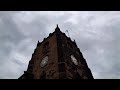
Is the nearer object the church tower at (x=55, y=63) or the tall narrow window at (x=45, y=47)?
the church tower at (x=55, y=63)

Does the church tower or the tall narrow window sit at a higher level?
the tall narrow window

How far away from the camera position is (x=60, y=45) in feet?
93.6

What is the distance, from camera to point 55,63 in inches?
957

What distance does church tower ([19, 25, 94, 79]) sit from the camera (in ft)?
75.6

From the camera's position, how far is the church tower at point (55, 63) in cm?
2305

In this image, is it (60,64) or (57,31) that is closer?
(60,64)

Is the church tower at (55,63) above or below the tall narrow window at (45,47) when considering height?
below

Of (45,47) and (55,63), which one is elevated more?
(45,47)

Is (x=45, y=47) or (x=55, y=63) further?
(x=45, y=47)

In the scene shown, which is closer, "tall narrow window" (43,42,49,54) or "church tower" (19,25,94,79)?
"church tower" (19,25,94,79)
